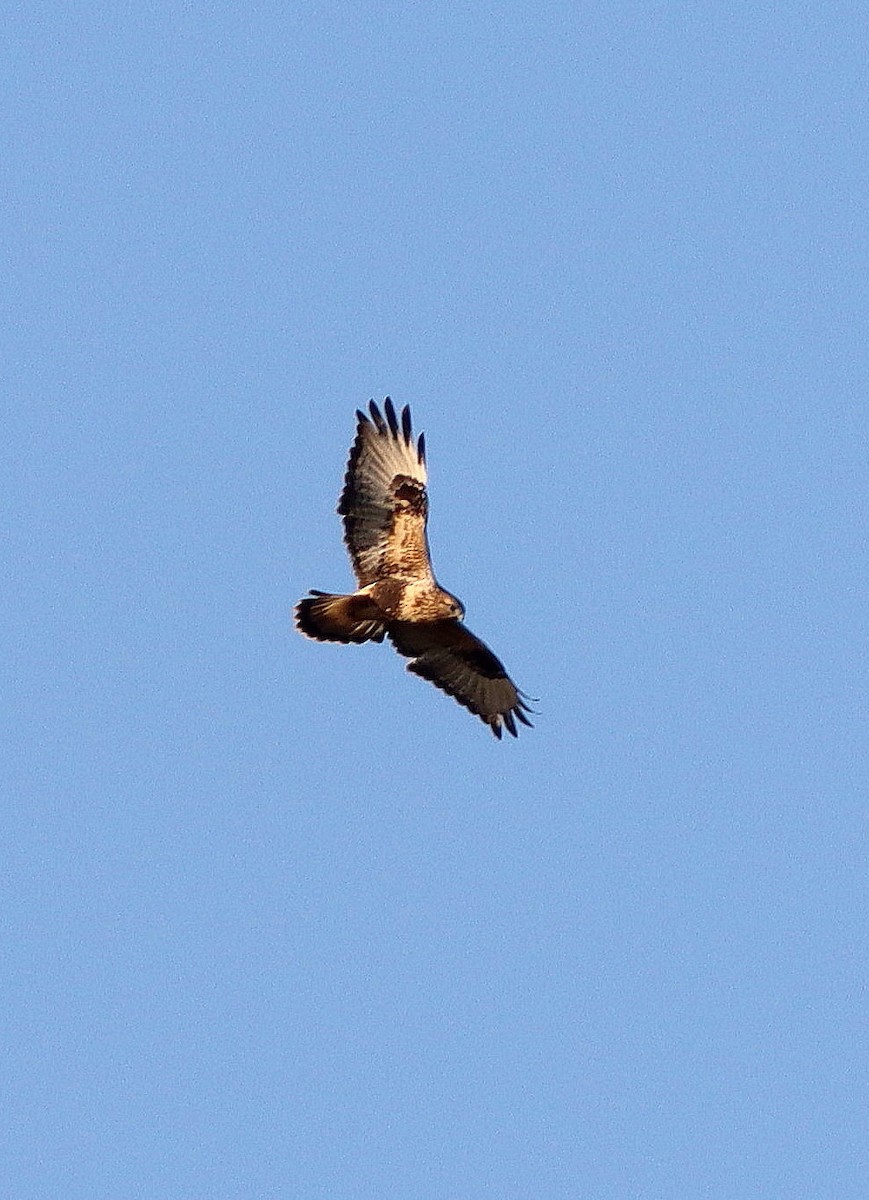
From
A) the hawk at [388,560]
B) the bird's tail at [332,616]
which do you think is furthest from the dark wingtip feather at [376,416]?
the bird's tail at [332,616]

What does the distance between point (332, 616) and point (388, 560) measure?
61 centimetres

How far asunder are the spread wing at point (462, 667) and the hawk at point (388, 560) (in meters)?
0.02

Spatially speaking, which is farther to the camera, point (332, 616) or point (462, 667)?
point (462, 667)

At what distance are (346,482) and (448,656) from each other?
64.1 inches

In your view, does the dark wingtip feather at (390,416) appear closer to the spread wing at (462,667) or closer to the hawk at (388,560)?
the hawk at (388,560)

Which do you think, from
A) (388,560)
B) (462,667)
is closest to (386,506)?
(388,560)

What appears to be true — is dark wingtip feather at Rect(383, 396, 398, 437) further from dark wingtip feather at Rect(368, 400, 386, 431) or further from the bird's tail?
the bird's tail

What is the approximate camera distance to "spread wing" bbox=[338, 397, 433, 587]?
18453 mm

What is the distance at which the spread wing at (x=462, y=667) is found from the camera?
1870 cm

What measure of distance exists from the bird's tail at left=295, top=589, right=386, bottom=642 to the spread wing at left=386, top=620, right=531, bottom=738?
251 millimetres

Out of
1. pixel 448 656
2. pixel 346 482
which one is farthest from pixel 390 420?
pixel 448 656

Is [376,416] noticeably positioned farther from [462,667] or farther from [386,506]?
[462,667]

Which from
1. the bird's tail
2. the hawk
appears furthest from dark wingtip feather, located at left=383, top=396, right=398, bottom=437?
the bird's tail

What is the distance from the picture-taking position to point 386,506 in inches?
729
